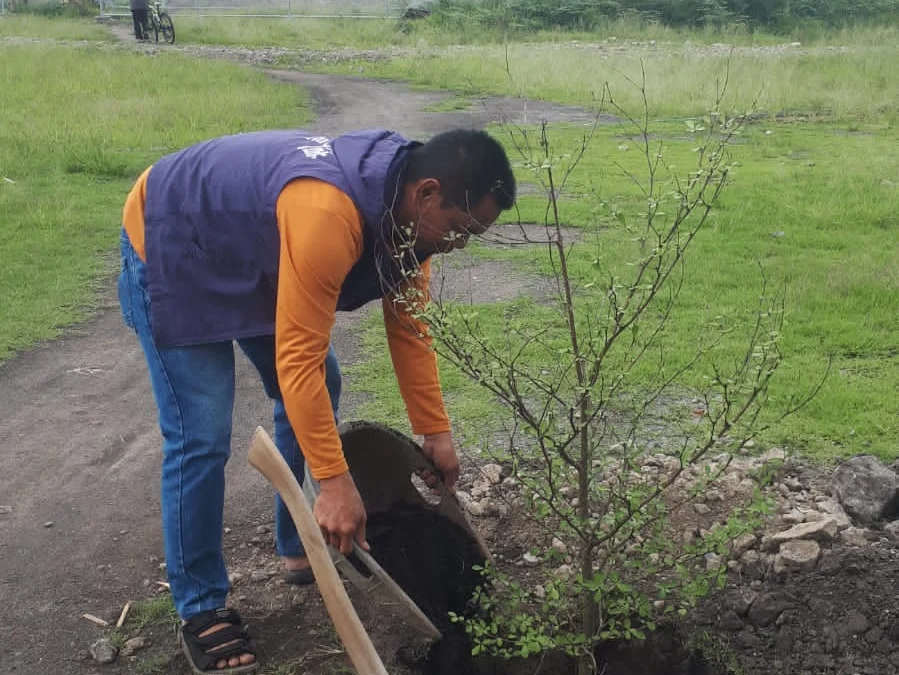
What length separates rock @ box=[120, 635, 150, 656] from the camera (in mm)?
3273

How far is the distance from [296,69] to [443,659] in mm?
19095

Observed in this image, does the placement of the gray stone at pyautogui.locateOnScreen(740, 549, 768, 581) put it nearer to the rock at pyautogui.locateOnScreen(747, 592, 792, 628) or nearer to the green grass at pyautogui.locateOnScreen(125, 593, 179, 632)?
the rock at pyautogui.locateOnScreen(747, 592, 792, 628)

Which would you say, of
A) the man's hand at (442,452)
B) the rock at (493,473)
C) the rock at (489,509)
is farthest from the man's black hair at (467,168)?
the rock at (493,473)

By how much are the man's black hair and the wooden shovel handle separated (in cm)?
83

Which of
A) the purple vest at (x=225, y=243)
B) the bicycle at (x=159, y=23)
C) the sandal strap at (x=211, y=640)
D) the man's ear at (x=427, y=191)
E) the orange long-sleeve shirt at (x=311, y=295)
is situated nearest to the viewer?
the orange long-sleeve shirt at (x=311, y=295)

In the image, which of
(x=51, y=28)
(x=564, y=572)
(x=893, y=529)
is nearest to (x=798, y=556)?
(x=893, y=529)

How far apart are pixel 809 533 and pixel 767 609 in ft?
1.41

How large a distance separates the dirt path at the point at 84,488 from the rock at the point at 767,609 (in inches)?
63.4

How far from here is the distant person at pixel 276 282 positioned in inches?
101

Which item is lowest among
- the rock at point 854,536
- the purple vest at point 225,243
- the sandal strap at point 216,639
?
the sandal strap at point 216,639

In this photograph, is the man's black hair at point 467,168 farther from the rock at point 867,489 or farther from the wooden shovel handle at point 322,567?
the rock at point 867,489

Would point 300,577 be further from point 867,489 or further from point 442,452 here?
point 867,489

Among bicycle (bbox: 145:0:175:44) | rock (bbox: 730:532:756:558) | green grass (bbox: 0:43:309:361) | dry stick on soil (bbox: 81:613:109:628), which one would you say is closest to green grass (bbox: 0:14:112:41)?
bicycle (bbox: 145:0:175:44)

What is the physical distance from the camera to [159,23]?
2425 centimetres
